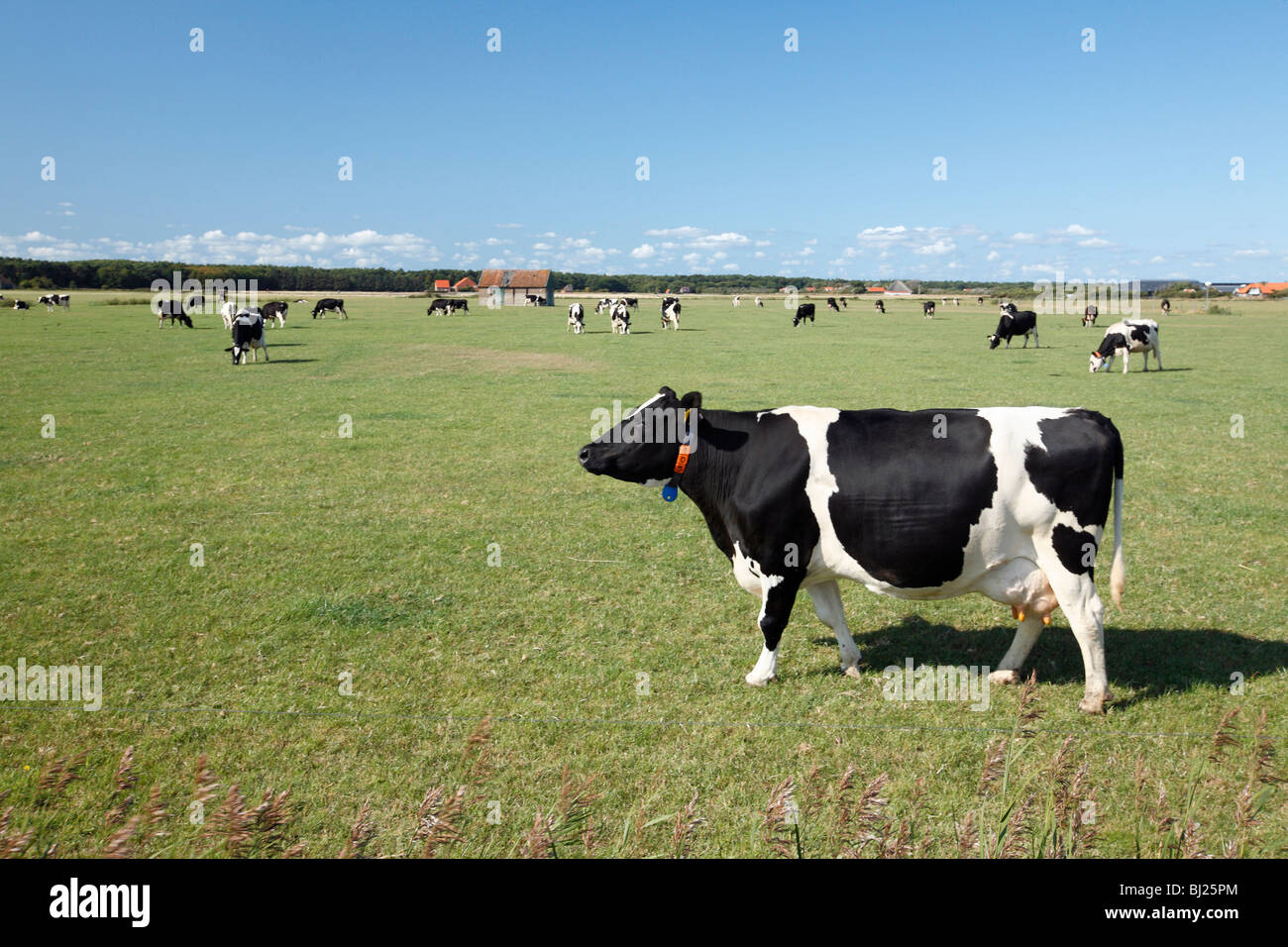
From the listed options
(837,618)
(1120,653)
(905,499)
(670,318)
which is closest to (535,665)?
(837,618)

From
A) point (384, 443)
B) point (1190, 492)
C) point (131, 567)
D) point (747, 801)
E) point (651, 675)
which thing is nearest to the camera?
point (747, 801)

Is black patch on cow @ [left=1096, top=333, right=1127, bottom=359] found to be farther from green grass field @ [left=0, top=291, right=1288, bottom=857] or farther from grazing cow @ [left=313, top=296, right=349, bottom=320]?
grazing cow @ [left=313, top=296, right=349, bottom=320]

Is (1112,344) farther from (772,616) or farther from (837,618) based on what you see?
(772,616)

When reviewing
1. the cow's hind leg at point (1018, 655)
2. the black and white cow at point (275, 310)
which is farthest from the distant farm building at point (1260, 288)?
the cow's hind leg at point (1018, 655)

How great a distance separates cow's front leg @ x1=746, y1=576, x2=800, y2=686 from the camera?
6.10 metres

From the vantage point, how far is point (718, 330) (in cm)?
4966

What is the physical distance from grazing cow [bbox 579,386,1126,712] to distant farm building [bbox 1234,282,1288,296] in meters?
181

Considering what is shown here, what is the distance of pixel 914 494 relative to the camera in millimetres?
5719

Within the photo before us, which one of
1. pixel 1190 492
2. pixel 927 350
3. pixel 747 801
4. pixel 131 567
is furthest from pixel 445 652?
pixel 927 350

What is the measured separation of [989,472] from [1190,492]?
27.2 ft

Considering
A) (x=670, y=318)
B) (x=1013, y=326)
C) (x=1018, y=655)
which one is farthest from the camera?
(x=670, y=318)

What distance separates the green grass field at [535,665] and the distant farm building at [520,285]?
9694 cm

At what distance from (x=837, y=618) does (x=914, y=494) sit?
1.33 metres
